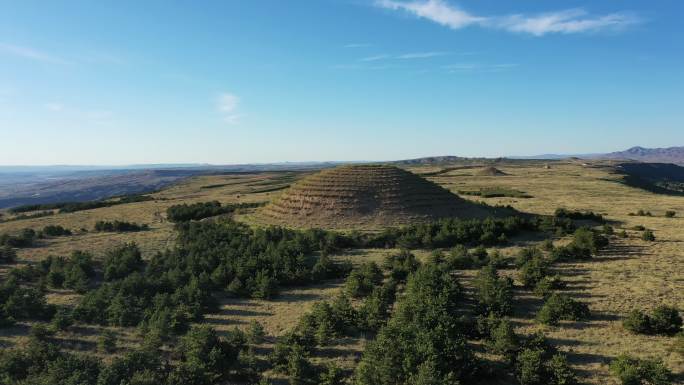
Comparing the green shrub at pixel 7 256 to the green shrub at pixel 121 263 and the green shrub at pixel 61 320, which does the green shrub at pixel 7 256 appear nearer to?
the green shrub at pixel 121 263

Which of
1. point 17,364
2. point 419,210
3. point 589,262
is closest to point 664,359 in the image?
point 589,262

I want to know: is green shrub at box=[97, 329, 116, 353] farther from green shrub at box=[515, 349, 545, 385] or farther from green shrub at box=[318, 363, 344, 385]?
green shrub at box=[515, 349, 545, 385]

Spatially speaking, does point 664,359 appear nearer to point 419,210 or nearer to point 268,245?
point 268,245

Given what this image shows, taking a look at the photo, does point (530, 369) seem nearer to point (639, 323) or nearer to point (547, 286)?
point (639, 323)

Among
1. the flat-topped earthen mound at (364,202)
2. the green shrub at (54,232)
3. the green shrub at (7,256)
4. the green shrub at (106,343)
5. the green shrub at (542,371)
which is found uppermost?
the flat-topped earthen mound at (364,202)

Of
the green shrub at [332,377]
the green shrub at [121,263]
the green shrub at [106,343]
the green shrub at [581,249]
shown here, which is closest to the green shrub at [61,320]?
the green shrub at [106,343]

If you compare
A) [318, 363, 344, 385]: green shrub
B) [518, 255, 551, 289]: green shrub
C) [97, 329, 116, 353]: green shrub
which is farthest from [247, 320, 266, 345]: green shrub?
[518, 255, 551, 289]: green shrub
